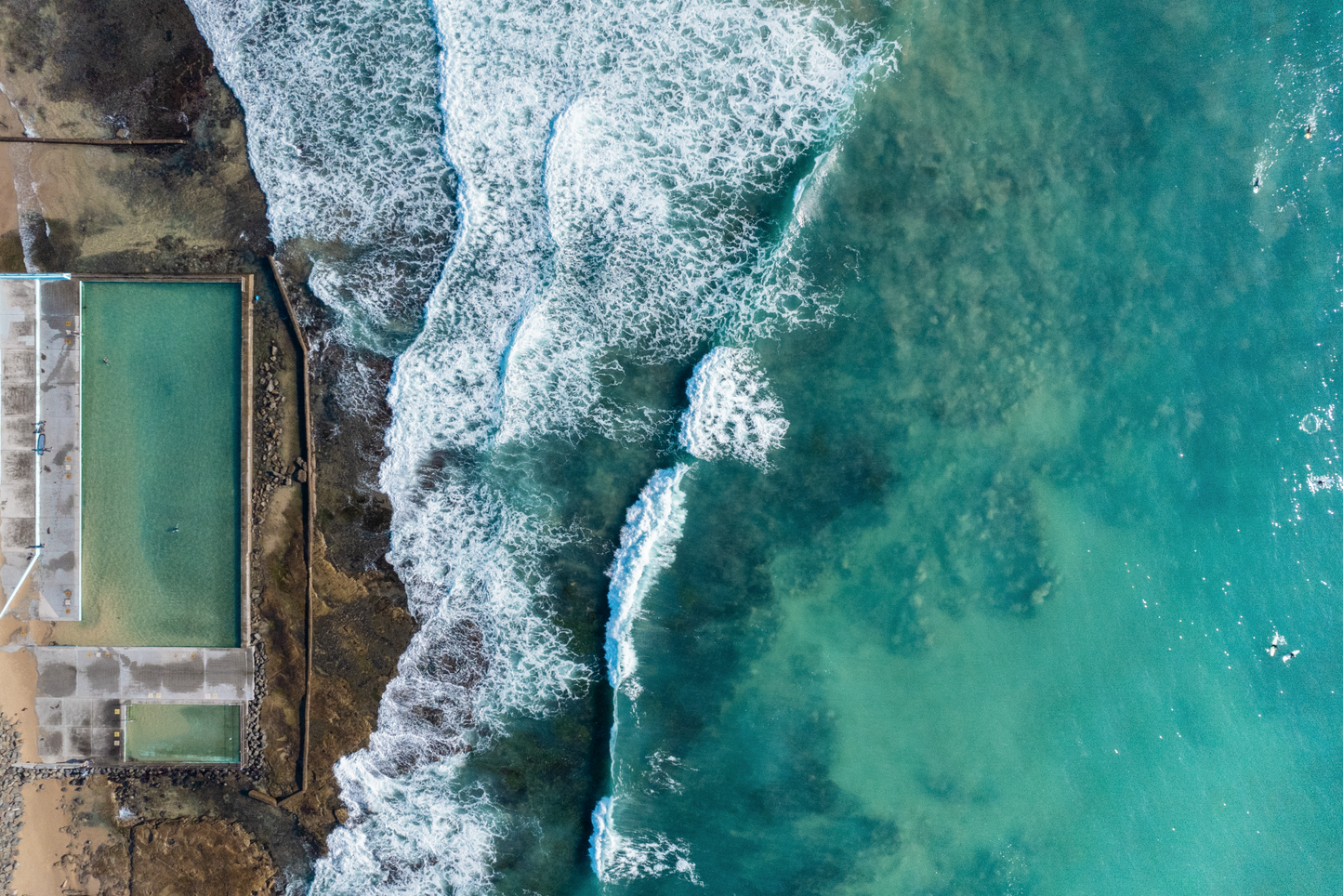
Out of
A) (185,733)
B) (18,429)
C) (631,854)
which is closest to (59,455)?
(18,429)

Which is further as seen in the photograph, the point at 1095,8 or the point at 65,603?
the point at 65,603

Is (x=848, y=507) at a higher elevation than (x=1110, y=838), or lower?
higher

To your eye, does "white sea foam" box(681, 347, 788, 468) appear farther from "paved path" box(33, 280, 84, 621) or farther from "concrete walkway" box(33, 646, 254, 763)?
"paved path" box(33, 280, 84, 621)

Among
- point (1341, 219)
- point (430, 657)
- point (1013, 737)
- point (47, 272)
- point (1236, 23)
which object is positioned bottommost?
point (1013, 737)

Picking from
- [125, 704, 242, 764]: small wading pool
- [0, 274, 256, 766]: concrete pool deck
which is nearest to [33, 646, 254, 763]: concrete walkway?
[0, 274, 256, 766]: concrete pool deck

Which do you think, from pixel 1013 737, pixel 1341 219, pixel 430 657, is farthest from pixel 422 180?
pixel 1341 219

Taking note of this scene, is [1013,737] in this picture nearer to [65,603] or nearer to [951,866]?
[951,866]

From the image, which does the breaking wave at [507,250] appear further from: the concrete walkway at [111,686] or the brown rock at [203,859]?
the concrete walkway at [111,686]
